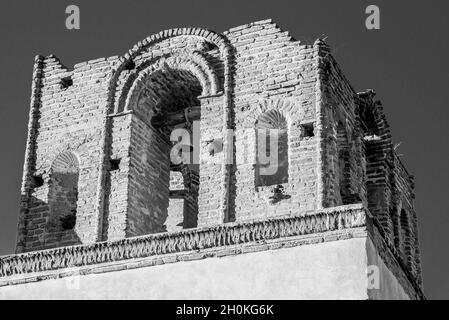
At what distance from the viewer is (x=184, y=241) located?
17219 mm

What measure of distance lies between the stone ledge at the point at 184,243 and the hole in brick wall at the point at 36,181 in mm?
1437

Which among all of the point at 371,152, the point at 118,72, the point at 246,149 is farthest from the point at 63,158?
the point at 371,152

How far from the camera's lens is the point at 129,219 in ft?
59.9

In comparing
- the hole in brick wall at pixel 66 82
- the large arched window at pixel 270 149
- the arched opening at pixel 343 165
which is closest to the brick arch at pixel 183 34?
the hole in brick wall at pixel 66 82

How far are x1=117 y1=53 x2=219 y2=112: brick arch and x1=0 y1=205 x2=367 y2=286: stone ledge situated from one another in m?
2.17

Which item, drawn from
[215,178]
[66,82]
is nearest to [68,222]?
[66,82]

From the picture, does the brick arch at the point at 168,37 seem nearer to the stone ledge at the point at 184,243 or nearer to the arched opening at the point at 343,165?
the arched opening at the point at 343,165

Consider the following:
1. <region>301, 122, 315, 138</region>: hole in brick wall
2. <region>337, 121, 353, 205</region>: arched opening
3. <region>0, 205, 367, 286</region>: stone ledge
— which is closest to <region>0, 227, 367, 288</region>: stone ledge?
<region>0, 205, 367, 286</region>: stone ledge

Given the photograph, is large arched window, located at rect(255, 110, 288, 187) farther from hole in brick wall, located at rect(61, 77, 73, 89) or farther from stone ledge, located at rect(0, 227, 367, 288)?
hole in brick wall, located at rect(61, 77, 73, 89)

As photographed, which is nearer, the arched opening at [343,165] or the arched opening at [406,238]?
the arched opening at [343,165]

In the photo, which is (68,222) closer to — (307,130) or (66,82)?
(66,82)

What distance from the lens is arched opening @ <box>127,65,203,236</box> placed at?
18641 millimetres

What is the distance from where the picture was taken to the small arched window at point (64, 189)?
745 inches
